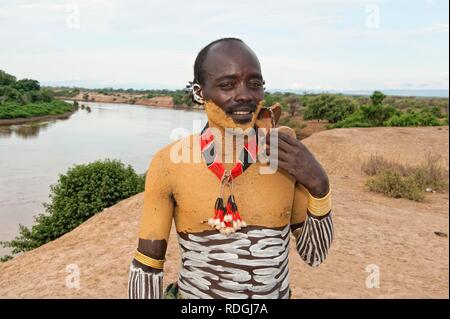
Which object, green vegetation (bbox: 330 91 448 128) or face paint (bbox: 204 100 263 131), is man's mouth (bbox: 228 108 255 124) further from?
green vegetation (bbox: 330 91 448 128)

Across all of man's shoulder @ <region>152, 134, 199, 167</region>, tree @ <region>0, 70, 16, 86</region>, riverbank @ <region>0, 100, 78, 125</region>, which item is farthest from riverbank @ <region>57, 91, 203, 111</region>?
man's shoulder @ <region>152, 134, 199, 167</region>

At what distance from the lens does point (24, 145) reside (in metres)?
21.2

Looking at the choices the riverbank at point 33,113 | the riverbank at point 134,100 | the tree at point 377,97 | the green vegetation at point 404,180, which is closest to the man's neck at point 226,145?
the green vegetation at point 404,180

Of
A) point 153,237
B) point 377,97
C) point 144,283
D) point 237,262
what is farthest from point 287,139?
point 377,97

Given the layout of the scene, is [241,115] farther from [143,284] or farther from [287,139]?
[143,284]

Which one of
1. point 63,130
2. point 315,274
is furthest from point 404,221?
point 63,130

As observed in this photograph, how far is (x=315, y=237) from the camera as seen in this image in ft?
6.15

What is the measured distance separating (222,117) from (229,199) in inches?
13.1

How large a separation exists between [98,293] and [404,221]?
6.59 metres

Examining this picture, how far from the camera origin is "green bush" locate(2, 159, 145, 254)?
9.60m

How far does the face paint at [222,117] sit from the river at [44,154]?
0.16m

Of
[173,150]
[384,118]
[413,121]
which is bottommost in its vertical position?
[413,121]

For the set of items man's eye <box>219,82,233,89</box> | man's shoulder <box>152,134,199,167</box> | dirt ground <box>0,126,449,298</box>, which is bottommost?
dirt ground <box>0,126,449,298</box>
